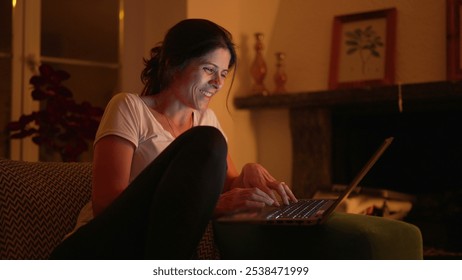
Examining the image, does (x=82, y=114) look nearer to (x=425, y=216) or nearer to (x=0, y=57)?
(x=0, y=57)

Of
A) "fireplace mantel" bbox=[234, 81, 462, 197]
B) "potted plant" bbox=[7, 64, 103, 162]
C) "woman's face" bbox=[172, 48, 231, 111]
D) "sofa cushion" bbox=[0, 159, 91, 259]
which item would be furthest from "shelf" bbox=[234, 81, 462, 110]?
"sofa cushion" bbox=[0, 159, 91, 259]

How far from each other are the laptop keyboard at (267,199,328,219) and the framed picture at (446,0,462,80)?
1.41 metres

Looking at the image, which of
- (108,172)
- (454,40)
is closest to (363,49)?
(454,40)

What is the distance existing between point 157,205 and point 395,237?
380 mm

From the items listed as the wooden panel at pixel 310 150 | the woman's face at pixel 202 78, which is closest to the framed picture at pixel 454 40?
the wooden panel at pixel 310 150

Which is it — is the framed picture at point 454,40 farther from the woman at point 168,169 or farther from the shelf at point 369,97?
the woman at point 168,169

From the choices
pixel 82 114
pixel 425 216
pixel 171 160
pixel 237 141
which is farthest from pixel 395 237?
pixel 237 141

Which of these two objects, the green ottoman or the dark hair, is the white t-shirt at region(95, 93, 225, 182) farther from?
the green ottoman

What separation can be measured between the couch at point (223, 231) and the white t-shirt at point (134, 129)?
53 millimetres

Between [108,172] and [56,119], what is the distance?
1.19 meters

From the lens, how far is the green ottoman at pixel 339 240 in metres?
0.85

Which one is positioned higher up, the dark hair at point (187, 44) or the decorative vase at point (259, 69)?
the decorative vase at point (259, 69)

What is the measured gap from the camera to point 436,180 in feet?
7.64

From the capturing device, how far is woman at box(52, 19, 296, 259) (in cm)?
73
